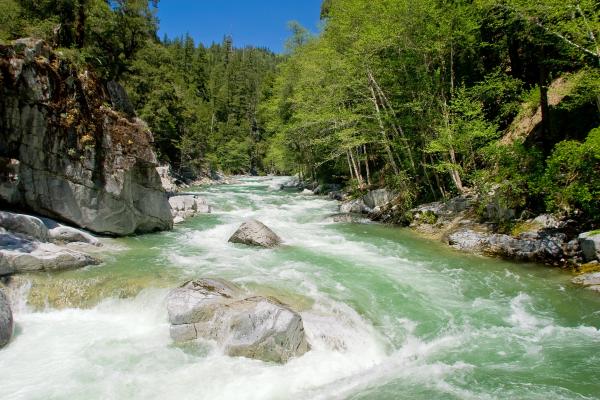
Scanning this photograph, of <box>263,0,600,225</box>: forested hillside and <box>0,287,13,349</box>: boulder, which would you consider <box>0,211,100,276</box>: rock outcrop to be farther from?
<box>263,0,600,225</box>: forested hillside

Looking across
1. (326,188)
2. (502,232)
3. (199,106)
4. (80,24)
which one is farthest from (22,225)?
(199,106)

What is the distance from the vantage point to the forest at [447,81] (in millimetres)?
12734

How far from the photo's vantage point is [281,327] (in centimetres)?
710

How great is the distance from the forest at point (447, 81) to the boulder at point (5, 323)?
31.5 feet

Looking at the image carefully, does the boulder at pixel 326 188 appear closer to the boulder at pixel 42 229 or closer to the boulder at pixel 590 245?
the boulder at pixel 590 245

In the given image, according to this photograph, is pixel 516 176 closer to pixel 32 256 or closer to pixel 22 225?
pixel 32 256

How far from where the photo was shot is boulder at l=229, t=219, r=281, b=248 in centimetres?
1440

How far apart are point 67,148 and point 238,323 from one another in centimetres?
930

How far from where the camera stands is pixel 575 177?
1213 cm

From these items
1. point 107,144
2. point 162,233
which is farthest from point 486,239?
point 107,144

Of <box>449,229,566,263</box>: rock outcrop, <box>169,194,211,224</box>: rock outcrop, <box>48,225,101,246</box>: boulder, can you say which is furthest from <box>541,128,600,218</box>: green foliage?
<box>169,194,211,224</box>: rock outcrop

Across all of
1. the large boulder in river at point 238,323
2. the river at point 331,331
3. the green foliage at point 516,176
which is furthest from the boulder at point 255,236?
the green foliage at point 516,176

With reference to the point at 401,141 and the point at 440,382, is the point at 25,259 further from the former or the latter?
the point at 401,141

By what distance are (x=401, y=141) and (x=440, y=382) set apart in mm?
15989
